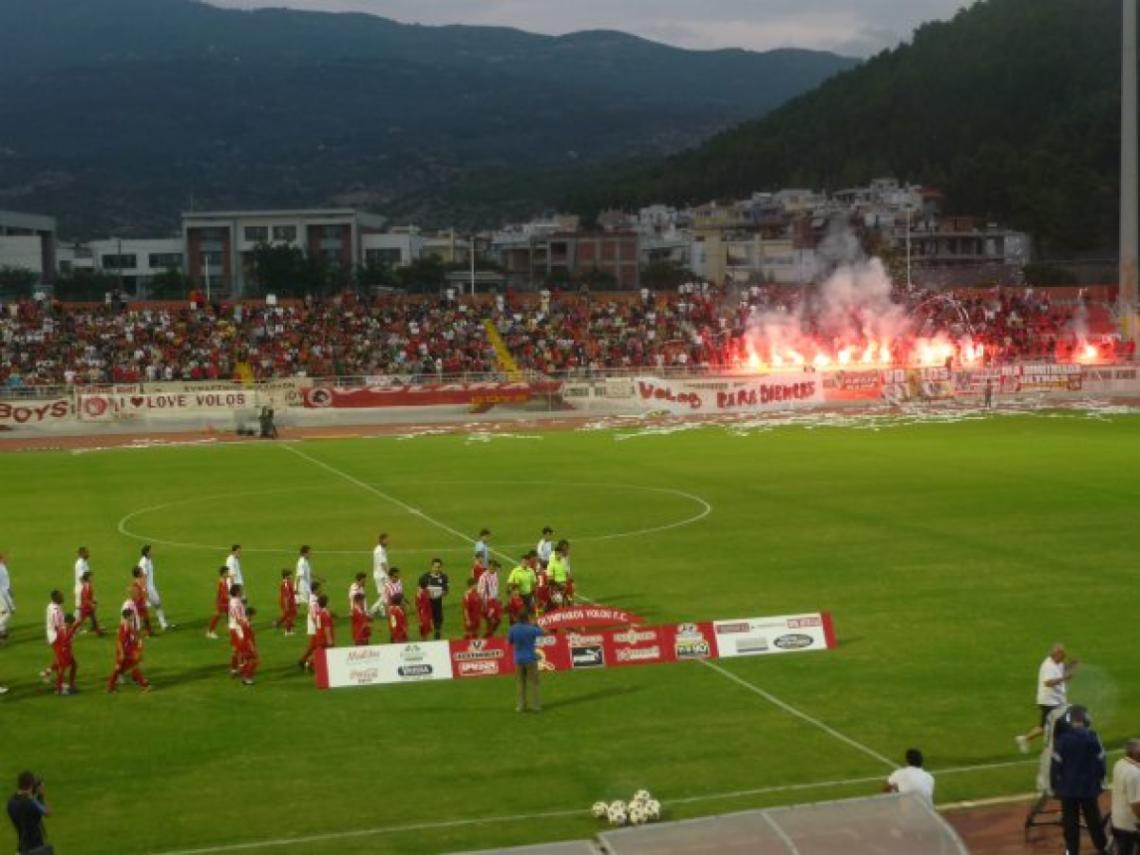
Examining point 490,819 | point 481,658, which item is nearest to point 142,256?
point 481,658

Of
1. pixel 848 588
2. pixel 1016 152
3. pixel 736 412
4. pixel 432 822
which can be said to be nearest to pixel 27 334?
pixel 736 412

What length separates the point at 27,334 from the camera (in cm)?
7812

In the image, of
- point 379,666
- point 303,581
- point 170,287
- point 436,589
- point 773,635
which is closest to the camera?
point 379,666

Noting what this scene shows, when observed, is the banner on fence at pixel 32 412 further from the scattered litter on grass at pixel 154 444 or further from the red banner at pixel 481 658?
the red banner at pixel 481 658

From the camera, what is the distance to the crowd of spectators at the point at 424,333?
2955 inches

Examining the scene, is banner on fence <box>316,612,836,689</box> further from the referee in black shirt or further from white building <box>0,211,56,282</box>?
white building <box>0,211,56,282</box>

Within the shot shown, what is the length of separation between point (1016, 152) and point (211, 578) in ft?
440

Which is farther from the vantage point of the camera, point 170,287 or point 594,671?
point 170,287

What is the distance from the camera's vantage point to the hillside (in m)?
136

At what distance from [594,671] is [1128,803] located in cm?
991

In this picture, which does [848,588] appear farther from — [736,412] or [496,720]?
[736,412]

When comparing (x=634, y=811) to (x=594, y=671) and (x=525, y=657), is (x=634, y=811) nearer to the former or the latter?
(x=525, y=657)

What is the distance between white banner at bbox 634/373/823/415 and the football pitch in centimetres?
1921

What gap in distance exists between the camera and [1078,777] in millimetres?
13852
